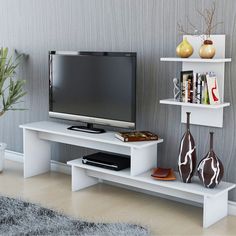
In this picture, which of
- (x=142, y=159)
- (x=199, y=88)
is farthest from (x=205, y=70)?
(x=142, y=159)

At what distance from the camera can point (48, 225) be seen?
3.59m

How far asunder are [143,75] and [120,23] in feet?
1.74

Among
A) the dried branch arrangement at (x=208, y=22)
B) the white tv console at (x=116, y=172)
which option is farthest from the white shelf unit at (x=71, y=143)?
the dried branch arrangement at (x=208, y=22)

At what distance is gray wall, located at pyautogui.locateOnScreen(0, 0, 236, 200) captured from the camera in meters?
3.93

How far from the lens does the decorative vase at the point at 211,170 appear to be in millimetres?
3676

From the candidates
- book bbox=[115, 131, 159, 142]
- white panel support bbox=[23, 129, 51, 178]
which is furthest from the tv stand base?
white panel support bbox=[23, 129, 51, 178]

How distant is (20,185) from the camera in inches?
184

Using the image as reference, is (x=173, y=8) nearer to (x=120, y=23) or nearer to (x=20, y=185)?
(x=120, y=23)

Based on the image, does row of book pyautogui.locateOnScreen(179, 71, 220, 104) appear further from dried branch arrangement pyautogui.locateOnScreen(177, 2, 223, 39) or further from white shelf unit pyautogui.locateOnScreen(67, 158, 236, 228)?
white shelf unit pyautogui.locateOnScreen(67, 158, 236, 228)

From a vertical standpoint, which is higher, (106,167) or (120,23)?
(120,23)

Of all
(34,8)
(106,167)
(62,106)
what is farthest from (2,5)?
(106,167)

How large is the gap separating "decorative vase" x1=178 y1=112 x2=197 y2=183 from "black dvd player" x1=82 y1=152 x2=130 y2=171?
56cm

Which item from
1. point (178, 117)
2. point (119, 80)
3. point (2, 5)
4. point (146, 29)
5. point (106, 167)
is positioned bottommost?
point (106, 167)

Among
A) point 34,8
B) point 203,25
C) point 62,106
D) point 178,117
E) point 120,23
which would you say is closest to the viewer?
point 203,25
